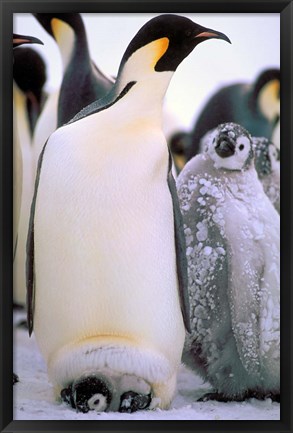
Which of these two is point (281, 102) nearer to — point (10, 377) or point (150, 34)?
point (150, 34)

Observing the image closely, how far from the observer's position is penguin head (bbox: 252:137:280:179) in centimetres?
166

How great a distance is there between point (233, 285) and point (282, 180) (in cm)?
23

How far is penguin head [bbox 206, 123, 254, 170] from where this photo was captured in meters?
1.65

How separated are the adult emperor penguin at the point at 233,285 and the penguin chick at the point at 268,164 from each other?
0.02 metres

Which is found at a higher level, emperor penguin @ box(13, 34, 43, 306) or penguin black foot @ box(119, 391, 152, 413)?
emperor penguin @ box(13, 34, 43, 306)

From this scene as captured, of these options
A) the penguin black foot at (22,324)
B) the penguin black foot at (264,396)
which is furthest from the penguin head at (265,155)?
the penguin black foot at (22,324)

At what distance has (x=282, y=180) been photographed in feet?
5.41

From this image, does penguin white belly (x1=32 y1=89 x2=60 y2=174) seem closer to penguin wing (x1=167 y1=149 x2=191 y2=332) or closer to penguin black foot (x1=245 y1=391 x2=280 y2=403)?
penguin wing (x1=167 y1=149 x2=191 y2=332)

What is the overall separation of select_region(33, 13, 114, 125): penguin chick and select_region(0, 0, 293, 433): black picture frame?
0.02 metres

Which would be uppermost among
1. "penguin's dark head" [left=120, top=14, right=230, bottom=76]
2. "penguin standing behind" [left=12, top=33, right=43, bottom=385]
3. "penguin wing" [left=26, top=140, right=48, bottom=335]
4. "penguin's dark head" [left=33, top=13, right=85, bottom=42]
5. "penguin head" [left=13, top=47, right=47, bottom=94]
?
"penguin's dark head" [left=33, top=13, right=85, bottom=42]

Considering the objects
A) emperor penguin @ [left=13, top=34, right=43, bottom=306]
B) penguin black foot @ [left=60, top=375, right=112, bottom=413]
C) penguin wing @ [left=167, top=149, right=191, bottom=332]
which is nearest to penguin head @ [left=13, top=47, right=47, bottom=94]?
emperor penguin @ [left=13, top=34, right=43, bottom=306]

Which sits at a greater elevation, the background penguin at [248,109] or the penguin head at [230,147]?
the background penguin at [248,109]

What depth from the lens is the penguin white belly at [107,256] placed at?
1.57m

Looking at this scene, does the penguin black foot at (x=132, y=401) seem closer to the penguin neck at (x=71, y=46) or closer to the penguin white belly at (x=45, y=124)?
the penguin white belly at (x=45, y=124)
